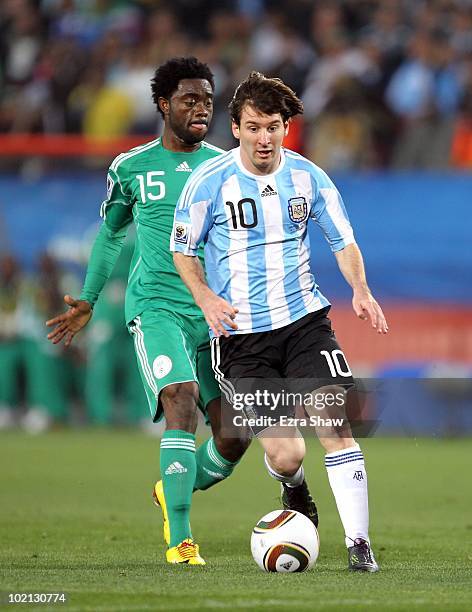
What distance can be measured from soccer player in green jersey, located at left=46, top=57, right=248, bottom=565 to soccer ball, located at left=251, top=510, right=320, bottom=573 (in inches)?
29.6

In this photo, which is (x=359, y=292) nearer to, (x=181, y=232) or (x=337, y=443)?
(x=337, y=443)

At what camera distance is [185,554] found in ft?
23.1

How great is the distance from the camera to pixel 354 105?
57.2 feet

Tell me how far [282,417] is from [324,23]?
12719mm

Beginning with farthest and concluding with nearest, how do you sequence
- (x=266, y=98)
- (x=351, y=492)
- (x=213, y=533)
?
(x=213, y=533) → (x=266, y=98) → (x=351, y=492)

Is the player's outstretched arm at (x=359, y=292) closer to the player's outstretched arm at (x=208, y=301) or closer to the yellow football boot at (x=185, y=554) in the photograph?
the player's outstretched arm at (x=208, y=301)

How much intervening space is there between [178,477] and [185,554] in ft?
1.38

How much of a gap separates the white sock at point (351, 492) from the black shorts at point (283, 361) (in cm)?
38

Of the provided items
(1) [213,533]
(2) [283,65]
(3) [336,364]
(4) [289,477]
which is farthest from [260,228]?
(2) [283,65]

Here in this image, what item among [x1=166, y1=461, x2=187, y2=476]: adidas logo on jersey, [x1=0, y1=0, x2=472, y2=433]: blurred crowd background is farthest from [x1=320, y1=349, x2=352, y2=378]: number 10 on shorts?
[x1=0, y1=0, x2=472, y2=433]: blurred crowd background

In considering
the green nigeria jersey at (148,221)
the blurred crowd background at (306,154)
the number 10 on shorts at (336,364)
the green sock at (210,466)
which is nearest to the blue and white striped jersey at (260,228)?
the number 10 on shorts at (336,364)

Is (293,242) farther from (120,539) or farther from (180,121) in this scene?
(120,539)

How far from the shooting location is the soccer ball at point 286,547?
6672 mm

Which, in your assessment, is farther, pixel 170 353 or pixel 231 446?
pixel 231 446
